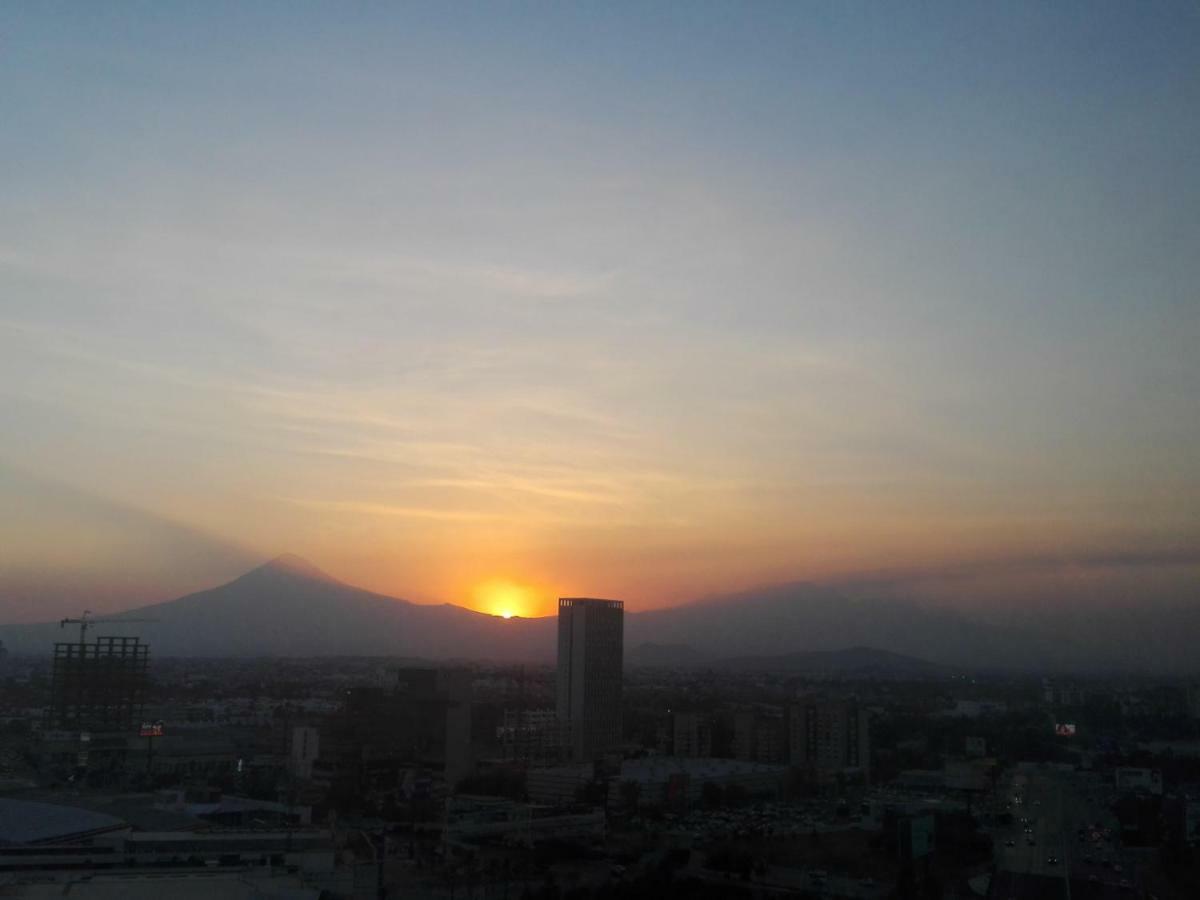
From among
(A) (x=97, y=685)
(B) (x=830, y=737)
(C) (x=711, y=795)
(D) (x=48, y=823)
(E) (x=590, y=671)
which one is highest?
(E) (x=590, y=671)

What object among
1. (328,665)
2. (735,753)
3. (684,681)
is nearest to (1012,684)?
(735,753)

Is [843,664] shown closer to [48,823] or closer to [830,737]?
[830,737]

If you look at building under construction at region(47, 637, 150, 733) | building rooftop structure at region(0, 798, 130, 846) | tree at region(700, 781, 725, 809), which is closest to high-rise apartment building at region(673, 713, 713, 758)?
tree at region(700, 781, 725, 809)

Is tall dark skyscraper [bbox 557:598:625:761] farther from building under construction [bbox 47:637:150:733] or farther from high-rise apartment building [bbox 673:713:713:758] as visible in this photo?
building under construction [bbox 47:637:150:733]

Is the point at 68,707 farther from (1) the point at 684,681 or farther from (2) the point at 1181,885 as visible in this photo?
(1) the point at 684,681

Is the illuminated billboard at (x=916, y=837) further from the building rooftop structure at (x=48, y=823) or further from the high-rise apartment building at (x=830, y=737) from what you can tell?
the building rooftop structure at (x=48, y=823)

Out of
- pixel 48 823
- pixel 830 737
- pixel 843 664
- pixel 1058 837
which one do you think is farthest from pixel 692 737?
pixel 843 664
